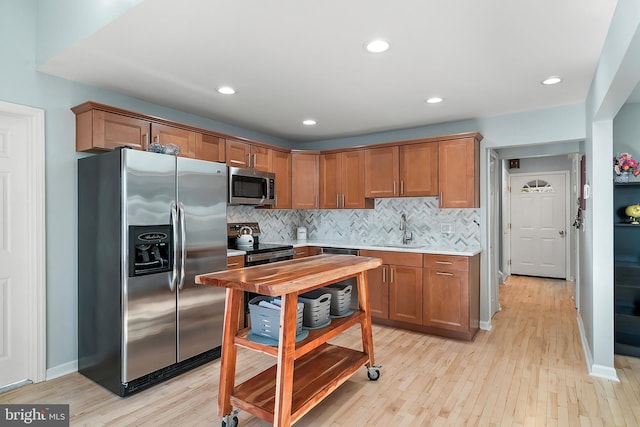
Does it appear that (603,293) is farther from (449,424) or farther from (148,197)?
(148,197)

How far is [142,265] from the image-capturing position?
2.69 meters

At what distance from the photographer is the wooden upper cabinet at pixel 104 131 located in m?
2.85

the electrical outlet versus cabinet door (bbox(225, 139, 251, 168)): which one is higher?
cabinet door (bbox(225, 139, 251, 168))

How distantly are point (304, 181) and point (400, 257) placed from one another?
174cm

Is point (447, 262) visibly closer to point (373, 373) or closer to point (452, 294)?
point (452, 294)

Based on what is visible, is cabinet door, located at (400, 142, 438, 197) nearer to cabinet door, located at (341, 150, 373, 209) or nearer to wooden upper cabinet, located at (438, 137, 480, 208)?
wooden upper cabinet, located at (438, 137, 480, 208)

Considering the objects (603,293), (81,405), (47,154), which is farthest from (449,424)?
(47,154)

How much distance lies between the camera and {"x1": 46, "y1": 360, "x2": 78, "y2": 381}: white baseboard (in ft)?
9.25

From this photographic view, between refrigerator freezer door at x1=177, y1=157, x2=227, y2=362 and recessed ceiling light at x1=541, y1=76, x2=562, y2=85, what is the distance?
2.89 metres

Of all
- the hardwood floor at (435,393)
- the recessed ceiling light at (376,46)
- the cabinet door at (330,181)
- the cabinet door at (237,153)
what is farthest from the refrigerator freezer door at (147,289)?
the cabinet door at (330,181)

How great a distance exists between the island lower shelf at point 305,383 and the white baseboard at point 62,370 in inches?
66.4

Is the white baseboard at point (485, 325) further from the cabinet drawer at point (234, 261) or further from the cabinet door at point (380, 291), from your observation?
the cabinet drawer at point (234, 261)

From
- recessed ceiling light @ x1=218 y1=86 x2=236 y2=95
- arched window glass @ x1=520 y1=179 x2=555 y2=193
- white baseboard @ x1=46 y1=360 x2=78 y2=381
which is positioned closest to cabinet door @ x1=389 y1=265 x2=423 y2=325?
recessed ceiling light @ x1=218 y1=86 x2=236 y2=95

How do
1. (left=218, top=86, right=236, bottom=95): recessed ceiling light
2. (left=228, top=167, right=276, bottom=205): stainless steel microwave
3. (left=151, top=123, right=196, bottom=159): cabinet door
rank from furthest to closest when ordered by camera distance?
(left=228, top=167, right=276, bottom=205): stainless steel microwave, (left=151, top=123, right=196, bottom=159): cabinet door, (left=218, top=86, right=236, bottom=95): recessed ceiling light
